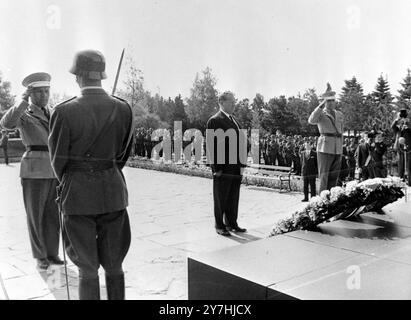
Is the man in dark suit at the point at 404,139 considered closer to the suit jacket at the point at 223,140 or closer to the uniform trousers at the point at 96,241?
the suit jacket at the point at 223,140

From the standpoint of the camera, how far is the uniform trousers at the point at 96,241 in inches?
114

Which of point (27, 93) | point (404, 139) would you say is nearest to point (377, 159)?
point (404, 139)

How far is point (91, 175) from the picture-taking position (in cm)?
297

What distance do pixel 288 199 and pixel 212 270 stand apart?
6480 millimetres

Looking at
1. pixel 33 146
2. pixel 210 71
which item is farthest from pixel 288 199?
pixel 210 71

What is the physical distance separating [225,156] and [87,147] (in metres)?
3.12

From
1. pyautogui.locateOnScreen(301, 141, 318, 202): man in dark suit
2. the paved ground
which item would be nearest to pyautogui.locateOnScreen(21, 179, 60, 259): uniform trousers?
the paved ground

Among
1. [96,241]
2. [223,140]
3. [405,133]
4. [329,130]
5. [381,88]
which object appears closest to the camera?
[96,241]

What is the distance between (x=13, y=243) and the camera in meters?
5.75

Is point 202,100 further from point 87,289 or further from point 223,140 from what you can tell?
point 87,289

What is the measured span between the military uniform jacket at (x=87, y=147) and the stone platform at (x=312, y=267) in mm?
799

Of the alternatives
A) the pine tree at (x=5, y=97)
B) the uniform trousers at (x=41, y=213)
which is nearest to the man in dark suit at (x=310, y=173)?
the uniform trousers at (x=41, y=213)

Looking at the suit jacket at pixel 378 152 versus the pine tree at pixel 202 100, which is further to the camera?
the pine tree at pixel 202 100

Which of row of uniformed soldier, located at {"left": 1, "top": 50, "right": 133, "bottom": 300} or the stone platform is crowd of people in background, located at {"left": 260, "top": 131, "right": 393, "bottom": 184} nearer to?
the stone platform
